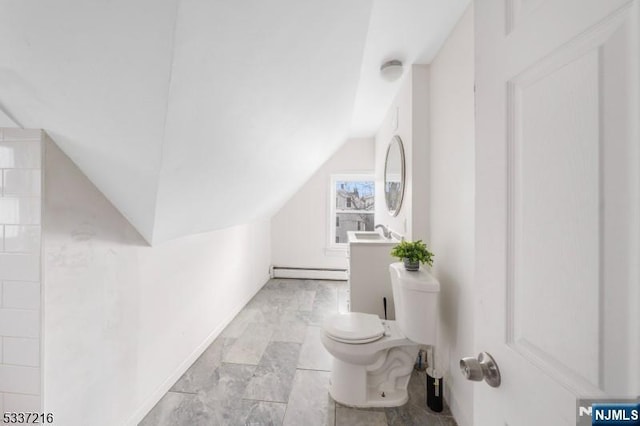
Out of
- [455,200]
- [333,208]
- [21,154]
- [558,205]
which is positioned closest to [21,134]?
[21,154]

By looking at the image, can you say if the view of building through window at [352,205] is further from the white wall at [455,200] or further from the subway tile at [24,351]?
the subway tile at [24,351]

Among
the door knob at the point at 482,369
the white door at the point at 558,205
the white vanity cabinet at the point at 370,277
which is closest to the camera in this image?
the white door at the point at 558,205

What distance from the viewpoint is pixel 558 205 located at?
441 mm

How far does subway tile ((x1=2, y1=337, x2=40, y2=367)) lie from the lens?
40.9 inches

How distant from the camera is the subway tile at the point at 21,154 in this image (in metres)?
1.03

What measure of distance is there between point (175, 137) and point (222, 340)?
199 cm

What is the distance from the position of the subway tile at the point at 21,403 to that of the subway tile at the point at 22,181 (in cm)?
79

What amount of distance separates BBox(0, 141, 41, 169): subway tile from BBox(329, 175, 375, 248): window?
3377mm

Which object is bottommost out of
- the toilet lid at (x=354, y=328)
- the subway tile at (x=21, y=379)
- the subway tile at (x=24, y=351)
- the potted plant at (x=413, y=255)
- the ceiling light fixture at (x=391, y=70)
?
the toilet lid at (x=354, y=328)

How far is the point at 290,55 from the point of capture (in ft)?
3.60

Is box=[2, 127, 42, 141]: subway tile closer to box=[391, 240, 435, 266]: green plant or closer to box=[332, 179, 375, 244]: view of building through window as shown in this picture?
box=[391, 240, 435, 266]: green plant

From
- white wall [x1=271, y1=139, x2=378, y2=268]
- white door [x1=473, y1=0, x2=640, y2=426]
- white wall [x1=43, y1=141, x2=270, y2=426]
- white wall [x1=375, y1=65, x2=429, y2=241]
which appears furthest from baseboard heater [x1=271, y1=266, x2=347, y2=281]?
white door [x1=473, y1=0, x2=640, y2=426]

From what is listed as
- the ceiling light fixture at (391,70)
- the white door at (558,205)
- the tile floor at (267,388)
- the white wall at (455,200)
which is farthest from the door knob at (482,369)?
the ceiling light fixture at (391,70)

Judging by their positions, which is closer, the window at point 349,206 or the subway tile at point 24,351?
the subway tile at point 24,351
